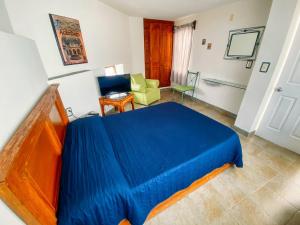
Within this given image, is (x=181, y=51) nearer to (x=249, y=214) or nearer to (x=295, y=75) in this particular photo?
(x=295, y=75)

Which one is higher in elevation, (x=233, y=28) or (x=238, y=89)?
(x=233, y=28)

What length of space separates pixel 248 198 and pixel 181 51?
420 cm

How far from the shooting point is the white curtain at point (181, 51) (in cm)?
400

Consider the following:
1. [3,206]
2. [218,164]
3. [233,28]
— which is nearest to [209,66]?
[233,28]

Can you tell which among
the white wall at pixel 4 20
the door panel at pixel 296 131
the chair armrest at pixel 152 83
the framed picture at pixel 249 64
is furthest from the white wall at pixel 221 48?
the white wall at pixel 4 20

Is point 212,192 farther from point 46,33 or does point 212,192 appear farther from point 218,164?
point 46,33

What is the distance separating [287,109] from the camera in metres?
2.09

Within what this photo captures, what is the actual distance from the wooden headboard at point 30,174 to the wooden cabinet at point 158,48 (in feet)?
13.7

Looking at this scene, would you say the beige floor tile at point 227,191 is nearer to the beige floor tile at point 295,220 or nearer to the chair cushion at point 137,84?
the beige floor tile at point 295,220

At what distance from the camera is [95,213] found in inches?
35.8

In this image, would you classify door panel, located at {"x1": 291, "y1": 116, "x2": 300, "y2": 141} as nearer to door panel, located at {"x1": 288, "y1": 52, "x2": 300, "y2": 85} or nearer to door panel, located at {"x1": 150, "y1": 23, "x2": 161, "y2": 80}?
door panel, located at {"x1": 288, "y1": 52, "x2": 300, "y2": 85}

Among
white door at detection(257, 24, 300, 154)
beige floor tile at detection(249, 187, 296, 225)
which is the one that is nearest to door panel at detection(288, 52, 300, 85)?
white door at detection(257, 24, 300, 154)

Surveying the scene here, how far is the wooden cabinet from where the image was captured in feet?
14.3

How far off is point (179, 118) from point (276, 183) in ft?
4.71
